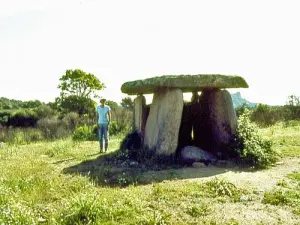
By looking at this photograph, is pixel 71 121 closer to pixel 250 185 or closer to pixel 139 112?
pixel 139 112

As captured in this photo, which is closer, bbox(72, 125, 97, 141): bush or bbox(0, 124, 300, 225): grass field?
bbox(0, 124, 300, 225): grass field

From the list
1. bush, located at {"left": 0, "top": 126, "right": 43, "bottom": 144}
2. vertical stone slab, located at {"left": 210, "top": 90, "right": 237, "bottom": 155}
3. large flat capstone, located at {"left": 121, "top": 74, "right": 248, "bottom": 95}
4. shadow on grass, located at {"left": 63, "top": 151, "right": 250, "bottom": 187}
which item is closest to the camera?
shadow on grass, located at {"left": 63, "top": 151, "right": 250, "bottom": 187}

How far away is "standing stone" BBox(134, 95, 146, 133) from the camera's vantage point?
13.0 m

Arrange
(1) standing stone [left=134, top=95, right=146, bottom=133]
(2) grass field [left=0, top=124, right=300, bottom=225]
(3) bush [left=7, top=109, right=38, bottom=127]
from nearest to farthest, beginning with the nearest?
1. (2) grass field [left=0, top=124, right=300, bottom=225]
2. (1) standing stone [left=134, top=95, right=146, bottom=133]
3. (3) bush [left=7, top=109, right=38, bottom=127]

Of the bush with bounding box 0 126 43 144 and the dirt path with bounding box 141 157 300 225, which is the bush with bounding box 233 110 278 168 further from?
the bush with bounding box 0 126 43 144

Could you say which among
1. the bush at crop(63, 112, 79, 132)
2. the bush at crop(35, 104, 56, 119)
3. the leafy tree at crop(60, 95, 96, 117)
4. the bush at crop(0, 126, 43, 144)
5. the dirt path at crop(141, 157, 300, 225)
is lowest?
the dirt path at crop(141, 157, 300, 225)

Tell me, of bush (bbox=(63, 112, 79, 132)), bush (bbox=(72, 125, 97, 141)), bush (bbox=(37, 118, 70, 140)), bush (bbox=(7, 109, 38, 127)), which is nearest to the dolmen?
bush (bbox=(72, 125, 97, 141))

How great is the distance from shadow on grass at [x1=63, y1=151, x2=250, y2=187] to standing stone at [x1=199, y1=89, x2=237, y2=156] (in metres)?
1.66

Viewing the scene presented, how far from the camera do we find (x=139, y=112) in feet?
43.3

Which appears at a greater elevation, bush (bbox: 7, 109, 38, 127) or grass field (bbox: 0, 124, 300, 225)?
bush (bbox: 7, 109, 38, 127)

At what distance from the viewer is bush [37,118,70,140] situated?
796 inches

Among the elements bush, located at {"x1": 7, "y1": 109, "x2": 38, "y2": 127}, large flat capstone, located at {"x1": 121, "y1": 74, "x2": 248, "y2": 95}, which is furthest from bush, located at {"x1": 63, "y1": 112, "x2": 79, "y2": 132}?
large flat capstone, located at {"x1": 121, "y1": 74, "x2": 248, "y2": 95}

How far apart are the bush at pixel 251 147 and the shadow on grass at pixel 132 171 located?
62 centimetres

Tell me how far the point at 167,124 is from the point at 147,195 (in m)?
4.34
